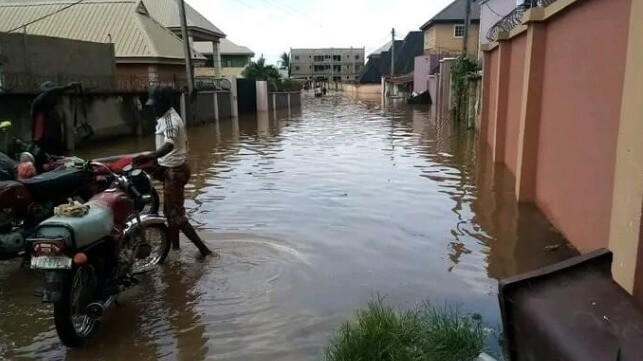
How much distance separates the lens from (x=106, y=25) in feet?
94.2

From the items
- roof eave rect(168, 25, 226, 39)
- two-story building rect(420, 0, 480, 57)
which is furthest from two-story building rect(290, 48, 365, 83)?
roof eave rect(168, 25, 226, 39)

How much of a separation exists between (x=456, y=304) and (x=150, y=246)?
8.61 feet

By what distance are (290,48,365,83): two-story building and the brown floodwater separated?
98222mm

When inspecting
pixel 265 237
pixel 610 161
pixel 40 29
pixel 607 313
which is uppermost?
pixel 40 29

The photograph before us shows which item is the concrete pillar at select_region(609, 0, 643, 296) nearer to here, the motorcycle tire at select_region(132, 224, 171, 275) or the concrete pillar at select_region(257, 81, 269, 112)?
the motorcycle tire at select_region(132, 224, 171, 275)

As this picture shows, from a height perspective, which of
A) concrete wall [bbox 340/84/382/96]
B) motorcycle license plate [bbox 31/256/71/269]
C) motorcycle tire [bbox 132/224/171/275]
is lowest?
concrete wall [bbox 340/84/382/96]

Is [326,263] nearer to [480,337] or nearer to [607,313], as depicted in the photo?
[480,337]

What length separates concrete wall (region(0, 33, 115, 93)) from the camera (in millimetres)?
14625

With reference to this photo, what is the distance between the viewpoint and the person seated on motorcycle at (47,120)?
6074mm

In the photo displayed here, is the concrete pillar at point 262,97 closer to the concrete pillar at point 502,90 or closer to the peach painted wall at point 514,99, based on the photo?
the concrete pillar at point 502,90

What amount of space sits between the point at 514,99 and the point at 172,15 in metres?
28.7

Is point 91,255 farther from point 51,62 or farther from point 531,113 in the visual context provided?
point 51,62

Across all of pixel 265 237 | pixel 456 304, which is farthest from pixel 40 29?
pixel 456 304

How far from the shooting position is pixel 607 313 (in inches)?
103
